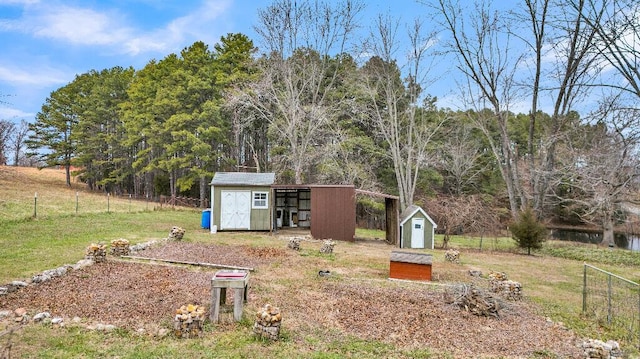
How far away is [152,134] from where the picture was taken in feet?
89.6

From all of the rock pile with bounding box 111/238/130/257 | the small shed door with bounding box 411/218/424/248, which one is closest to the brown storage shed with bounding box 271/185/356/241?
the small shed door with bounding box 411/218/424/248

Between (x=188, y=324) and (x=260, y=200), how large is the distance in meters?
12.2

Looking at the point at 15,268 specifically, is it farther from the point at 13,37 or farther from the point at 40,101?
the point at 40,101

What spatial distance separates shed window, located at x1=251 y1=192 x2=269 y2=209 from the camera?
16781mm

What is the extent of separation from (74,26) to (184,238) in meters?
9.12

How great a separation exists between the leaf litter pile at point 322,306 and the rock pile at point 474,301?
0.11 metres

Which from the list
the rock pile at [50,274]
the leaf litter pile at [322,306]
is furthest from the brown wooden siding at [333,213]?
A: the rock pile at [50,274]

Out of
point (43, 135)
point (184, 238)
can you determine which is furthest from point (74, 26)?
point (43, 135)

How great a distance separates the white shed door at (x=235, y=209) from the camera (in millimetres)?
16547

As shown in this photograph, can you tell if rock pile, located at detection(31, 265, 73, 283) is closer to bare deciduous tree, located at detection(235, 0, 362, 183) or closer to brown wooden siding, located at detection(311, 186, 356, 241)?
brown wooden siding, located at detection(311, 186, 356, 241)

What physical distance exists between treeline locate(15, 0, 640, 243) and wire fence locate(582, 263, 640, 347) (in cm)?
441

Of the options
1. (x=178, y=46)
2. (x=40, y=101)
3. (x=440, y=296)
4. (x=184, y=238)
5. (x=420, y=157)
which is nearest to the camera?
(x=440, y=296)

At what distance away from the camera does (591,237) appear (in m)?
28.8

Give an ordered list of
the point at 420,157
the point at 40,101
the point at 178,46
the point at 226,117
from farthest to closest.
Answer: the point at 40,101, the point at 178,46, the point at 226,117, the point at 420,157
